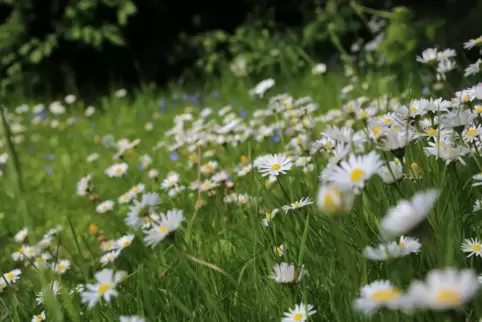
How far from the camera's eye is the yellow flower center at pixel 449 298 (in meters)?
0.51

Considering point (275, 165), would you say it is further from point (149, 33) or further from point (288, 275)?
point (149, 33)

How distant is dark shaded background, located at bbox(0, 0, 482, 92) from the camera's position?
470 cm

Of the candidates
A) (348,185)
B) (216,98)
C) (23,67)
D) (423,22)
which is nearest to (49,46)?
(23,67)

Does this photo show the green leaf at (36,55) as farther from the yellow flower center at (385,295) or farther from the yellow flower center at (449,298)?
the yellow flower center at (449,298)

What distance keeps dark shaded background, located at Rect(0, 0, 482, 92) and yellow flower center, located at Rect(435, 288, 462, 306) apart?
4.23 metres

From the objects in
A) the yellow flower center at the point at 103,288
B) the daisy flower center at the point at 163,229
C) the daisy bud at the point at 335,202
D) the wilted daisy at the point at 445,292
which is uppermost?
the daisy flower center at the point at 163,229

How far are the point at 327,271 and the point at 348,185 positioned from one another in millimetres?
386

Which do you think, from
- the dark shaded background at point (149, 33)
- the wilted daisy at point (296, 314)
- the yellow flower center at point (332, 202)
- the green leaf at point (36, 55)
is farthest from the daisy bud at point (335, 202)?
the green leaf at point (36, 55)

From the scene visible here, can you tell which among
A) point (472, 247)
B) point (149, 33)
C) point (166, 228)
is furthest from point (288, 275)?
point (149, 33)

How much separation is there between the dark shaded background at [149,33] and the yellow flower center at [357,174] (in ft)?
12.9

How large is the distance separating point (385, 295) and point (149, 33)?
4544mm

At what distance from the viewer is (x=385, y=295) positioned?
2.15ft

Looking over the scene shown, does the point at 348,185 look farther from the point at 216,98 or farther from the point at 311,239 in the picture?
the point at 216,98

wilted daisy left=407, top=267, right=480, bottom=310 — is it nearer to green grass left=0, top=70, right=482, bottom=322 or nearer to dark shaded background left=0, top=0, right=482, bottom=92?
green grass left=0, top=70, right=482, bottom=322
